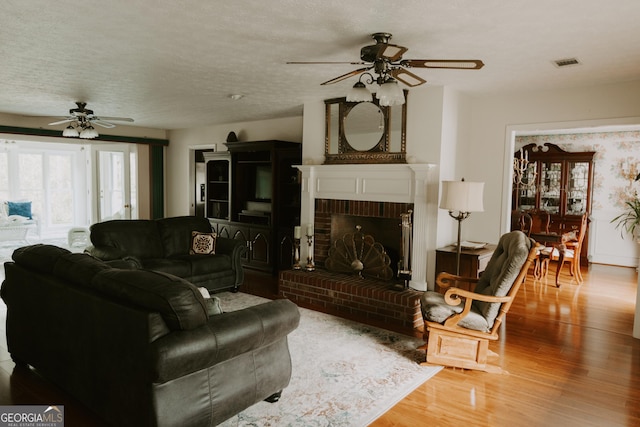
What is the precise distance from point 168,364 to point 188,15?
2.09m

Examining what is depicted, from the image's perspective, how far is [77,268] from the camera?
8.46ft

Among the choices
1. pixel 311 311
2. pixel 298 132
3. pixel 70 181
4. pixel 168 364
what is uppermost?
pixel 298 132

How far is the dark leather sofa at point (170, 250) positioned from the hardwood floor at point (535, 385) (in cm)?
165

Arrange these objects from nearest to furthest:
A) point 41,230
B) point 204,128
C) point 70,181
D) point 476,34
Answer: point 476,34
point 204,128
point 41,230
point 70,181

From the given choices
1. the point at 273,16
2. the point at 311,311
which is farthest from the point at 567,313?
the point at 273,16

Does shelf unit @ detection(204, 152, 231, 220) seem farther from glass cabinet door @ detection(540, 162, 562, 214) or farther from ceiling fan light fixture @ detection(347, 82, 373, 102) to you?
glass cabinet door @ detection(540, 162, 562, 214)

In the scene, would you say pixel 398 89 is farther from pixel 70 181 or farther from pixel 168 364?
pixel 70 181

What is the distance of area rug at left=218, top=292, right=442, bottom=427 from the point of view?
8.48 ft

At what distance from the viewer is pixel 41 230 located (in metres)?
10.4

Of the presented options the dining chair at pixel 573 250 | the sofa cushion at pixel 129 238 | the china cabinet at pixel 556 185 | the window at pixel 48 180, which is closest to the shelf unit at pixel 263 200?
the sofa cushion at pixel 129 238

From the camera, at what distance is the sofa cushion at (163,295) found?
2096mm

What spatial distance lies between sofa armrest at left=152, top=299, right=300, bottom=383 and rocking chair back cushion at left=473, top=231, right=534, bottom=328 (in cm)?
160

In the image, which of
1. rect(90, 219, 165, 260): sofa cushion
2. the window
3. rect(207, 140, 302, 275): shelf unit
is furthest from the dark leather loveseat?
the window

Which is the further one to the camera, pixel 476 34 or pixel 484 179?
pixel 484 179
